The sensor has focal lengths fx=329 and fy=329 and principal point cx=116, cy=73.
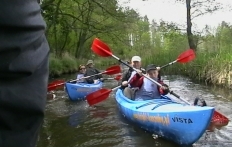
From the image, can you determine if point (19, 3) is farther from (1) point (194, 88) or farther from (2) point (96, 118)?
(1) point (194, 88)

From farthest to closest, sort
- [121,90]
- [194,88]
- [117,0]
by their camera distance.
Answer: [117,0]
[194,88]
[121,90]

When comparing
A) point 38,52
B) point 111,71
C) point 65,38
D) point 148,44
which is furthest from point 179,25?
point 148,44

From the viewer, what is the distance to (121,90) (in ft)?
28.4

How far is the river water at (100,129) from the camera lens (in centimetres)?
A: 549

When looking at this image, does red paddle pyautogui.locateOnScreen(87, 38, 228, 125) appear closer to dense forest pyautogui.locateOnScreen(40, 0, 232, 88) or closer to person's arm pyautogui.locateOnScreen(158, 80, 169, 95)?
person's arm pyautogui.locateOnScreen(158, 80, 169, 95)

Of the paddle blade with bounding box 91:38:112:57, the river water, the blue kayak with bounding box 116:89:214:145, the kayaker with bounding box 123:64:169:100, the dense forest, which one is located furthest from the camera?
the dense forest

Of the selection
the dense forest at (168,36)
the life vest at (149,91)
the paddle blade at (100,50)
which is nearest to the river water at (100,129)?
the life vest at (149,91)

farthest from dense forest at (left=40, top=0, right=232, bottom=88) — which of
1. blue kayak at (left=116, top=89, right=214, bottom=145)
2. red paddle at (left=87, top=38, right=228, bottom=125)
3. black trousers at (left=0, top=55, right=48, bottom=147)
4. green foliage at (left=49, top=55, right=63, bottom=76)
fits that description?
black trousers at (left=0, top=55, right=48, bottom=147)

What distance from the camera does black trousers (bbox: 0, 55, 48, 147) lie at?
0.76 m

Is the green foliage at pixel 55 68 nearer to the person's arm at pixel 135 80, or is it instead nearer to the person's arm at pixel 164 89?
the person's arm at pixel 135 80

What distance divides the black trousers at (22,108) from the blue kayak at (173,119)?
3.90 meters

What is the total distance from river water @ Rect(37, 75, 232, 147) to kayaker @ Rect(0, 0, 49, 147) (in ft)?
15.2

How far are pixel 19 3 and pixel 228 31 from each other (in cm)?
2764

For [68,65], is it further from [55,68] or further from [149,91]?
[149,91]
